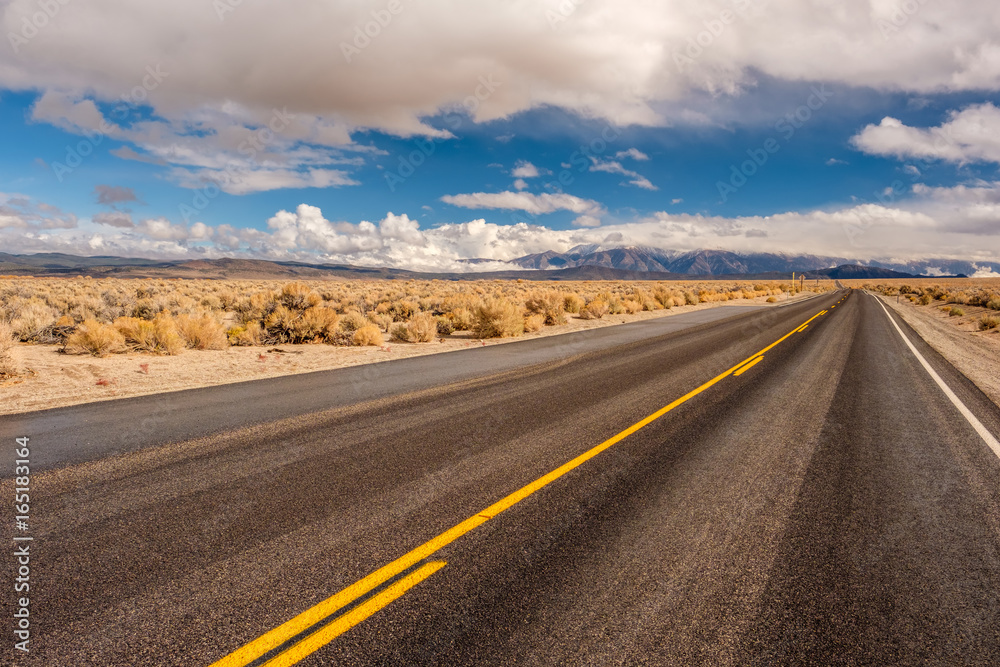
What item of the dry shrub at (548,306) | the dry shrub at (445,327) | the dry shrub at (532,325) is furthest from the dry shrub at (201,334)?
the dry shrub at (548,306)

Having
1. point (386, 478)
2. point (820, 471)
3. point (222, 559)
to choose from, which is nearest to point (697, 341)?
point (820, 471)

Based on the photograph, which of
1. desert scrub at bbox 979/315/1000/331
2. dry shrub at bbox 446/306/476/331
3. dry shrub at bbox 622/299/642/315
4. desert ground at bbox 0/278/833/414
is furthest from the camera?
dry shrub at bbox 622/299/642/315

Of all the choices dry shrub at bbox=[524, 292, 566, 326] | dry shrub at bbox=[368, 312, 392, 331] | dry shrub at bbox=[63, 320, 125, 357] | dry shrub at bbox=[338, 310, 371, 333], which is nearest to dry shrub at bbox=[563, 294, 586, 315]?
dry shrub at bbox=[524, 292, 566, 326]

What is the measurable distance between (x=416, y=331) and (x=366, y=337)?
192cm

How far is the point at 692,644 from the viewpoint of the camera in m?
2.56

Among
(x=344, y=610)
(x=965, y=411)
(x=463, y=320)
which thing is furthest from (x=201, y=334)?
(x=965, y=411)

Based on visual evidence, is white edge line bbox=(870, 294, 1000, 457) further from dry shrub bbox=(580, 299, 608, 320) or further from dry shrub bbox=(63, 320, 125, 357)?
dry shrub bbox=(63, 320, 125, 357)

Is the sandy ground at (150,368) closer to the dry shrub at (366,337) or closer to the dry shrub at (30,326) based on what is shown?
the dry shrub at (366,337)

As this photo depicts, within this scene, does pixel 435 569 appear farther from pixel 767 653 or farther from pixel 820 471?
pixel 820 471

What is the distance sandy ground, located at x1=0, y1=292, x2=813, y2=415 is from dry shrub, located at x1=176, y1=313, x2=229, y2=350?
→ 1.39 feet

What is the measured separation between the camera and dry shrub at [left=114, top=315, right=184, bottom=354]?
12.4 metres

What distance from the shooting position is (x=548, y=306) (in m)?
23.1

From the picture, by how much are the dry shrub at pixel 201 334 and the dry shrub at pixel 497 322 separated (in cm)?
868

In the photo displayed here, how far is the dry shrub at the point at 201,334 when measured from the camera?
13430 mm
